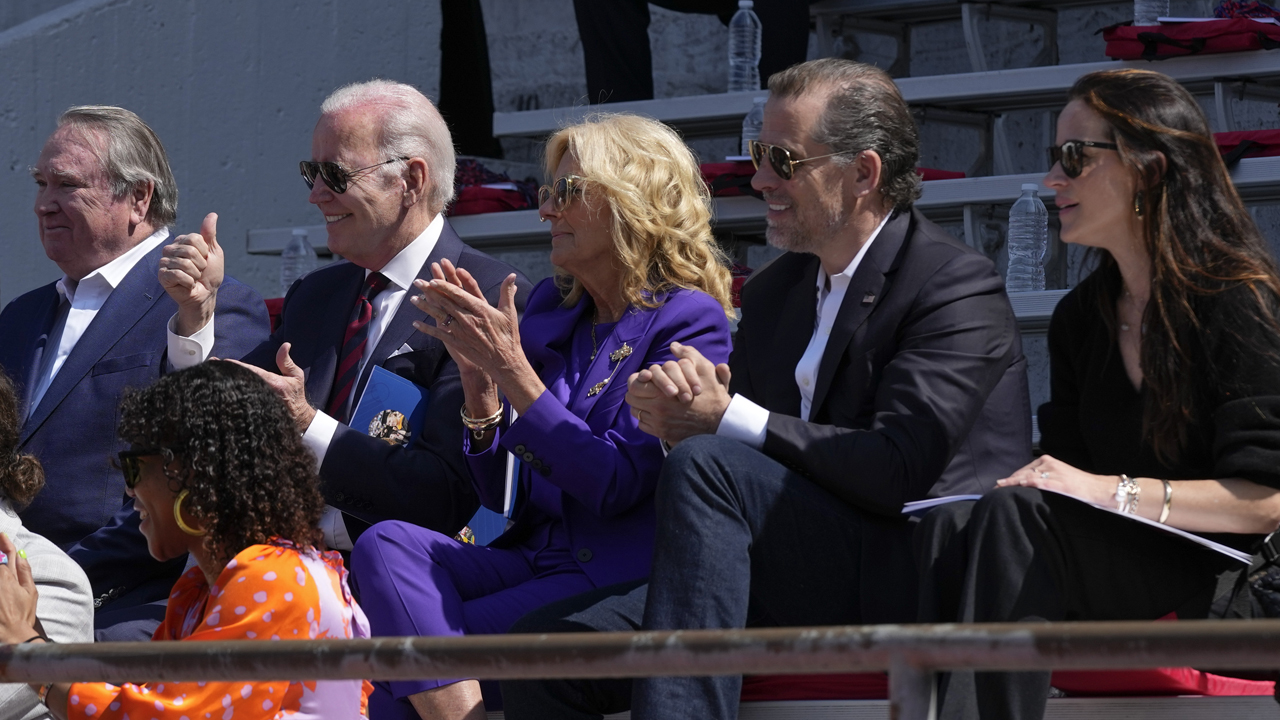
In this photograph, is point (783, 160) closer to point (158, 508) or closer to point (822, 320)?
point (822, 320)

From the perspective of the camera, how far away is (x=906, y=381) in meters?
2.30

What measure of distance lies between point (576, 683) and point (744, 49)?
3.17 meters

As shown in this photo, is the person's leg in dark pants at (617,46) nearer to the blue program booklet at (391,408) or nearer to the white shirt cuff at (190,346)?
the white shirt cuff at (190,346)

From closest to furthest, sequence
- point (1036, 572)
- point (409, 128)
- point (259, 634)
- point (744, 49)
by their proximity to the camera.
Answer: point (259, 634)
point (1036, 572)
point (409, 128)
point (744, 49)

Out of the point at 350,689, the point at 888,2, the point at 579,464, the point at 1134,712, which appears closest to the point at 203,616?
the point at 350,689

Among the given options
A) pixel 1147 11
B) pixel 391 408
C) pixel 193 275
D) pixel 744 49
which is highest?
pixel 1147 11

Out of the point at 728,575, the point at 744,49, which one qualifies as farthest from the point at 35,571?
the point at 744,49

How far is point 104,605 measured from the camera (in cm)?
290

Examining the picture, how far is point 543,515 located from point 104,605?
904mm

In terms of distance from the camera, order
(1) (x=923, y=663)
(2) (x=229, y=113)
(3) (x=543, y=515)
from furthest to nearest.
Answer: (2) (x=229, y=113)
(3) (x=543, y=515)
(1) (x=923, y=663)

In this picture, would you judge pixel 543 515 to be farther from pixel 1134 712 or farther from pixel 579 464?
pixel 1134 712

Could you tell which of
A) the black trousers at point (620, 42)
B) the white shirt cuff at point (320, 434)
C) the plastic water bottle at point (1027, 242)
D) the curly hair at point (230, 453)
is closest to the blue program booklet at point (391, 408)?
the white shirt cuff at point (320, 434)

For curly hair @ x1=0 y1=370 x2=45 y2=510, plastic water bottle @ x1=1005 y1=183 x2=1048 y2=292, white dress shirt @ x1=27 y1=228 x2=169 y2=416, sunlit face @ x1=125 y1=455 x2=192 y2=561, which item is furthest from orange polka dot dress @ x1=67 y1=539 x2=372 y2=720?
plastic water bottle @ x1=1005 y1=183 x2=1048 y2=292

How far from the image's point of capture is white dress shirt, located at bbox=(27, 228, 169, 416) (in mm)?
3352
